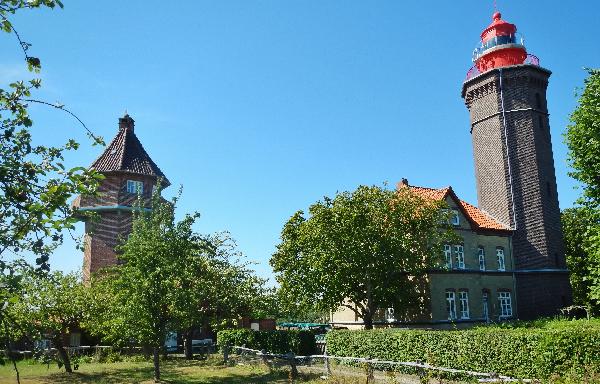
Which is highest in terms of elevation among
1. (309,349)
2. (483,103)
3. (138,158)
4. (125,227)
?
(483,103)

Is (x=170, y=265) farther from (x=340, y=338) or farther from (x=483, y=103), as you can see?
(x=483, y=103)

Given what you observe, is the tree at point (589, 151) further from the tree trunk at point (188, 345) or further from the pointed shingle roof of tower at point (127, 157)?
the pointed shingle roof of tower at point (127, 157)

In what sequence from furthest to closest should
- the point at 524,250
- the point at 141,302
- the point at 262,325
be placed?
the point at 262,325, the point at 524,250, the point at 141,302

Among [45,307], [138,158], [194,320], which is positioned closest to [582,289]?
[194,320]

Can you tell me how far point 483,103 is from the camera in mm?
42719

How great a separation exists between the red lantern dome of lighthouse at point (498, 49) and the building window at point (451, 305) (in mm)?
20074

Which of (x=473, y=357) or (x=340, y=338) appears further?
(x=340, y=338)

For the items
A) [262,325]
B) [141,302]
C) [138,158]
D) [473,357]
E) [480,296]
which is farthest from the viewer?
[262,325]

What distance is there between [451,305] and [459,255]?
13.2 ft

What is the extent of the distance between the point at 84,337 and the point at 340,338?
21676 millimetres

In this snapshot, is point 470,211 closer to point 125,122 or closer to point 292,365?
point 292,365

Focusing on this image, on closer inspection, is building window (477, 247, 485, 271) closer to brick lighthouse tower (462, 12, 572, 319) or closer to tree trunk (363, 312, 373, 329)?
brick lighthouse tower (462, 12, 572, 319)

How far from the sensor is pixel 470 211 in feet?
135

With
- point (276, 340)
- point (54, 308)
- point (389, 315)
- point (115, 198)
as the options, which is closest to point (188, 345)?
point (276, 340)
